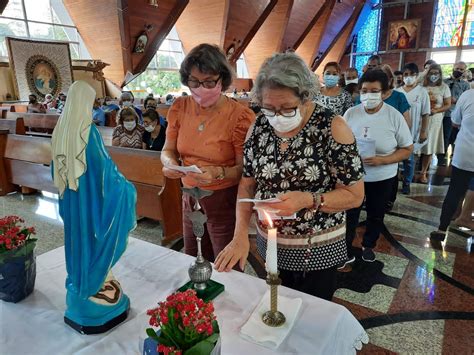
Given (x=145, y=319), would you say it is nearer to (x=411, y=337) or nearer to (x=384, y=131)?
(x=411, y=337)

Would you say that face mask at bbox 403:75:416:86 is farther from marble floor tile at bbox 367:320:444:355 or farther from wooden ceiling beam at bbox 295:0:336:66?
wooden ceiling beam at bbox 295:0:336:66

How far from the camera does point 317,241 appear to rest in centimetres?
124

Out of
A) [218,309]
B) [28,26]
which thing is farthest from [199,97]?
[28,26]

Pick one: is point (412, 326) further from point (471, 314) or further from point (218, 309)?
point (218, 309)

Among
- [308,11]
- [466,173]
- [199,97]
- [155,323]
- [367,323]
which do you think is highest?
[308,11]

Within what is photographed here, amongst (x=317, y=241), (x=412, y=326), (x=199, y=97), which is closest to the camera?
(x=317, y=241)

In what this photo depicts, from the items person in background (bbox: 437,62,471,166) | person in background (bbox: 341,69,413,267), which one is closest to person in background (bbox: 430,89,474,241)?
person in background (bbox: 341,69,413,267)

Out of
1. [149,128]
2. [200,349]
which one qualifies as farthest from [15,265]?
[149,128]

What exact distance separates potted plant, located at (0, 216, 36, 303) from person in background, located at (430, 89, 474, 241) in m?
2.93

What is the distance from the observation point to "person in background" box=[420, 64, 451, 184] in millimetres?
4324

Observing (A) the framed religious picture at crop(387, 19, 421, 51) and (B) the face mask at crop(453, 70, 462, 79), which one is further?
(A) the framed religious picture at crop(387, 19, 421, 51)

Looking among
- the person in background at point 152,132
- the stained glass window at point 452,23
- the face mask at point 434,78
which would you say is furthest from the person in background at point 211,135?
the stained glass window at point 452,23

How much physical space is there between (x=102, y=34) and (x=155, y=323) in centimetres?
1198

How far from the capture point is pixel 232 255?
1.19 metres
